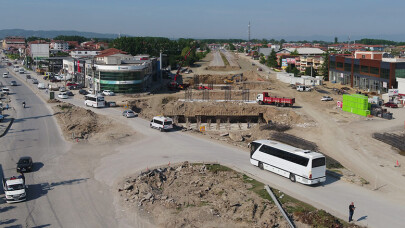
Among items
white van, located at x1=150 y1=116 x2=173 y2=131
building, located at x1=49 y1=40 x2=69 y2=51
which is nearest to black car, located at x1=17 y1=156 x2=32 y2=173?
white van, located at x1=150 y1=116 x2=173 y2=131

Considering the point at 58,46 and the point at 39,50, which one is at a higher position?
the point at 58,46

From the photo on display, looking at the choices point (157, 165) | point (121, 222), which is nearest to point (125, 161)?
point (157, 165)

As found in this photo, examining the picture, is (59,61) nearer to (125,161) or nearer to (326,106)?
(326,106)

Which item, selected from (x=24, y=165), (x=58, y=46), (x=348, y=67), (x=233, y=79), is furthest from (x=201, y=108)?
(x=58, y=46)

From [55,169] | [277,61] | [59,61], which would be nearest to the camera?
[55,169]

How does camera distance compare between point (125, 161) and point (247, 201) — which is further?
point (125, 161)

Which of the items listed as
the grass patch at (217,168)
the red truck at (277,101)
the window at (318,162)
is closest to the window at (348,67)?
the red truck at (277,101)

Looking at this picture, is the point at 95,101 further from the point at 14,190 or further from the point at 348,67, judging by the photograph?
the point at 348,67

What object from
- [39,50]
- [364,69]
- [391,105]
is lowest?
[391,105]

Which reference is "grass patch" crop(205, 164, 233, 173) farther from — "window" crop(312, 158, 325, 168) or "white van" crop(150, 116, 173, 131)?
"white van" crop(150, 116, 173, 131)
